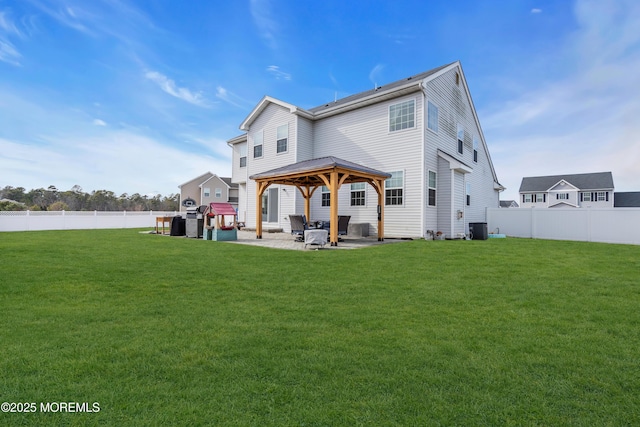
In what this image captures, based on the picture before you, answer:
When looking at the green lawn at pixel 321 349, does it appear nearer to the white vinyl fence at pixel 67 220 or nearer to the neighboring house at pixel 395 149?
the neighboring house at pixel 395 149

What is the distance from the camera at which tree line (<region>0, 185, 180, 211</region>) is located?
116 feet

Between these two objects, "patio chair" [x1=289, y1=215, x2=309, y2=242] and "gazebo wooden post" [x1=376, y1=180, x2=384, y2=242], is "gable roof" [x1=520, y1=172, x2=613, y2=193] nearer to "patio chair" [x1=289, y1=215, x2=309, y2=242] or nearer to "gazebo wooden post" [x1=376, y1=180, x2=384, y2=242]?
"gazebo wooden post" [x1=376, y1=180, x2=384, y2=242]

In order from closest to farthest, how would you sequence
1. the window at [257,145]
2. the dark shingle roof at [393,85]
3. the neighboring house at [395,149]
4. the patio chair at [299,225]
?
the patio chair at [299,225] < the neighboring house at [395,149] < the dark shingle roof at [393,85] < the window at [257,145]

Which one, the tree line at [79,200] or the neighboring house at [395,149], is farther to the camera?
the tree line at [79,200]

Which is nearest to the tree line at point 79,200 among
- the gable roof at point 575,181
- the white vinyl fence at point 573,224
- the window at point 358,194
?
the window at point 358,194

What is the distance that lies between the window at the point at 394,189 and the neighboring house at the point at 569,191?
37773mm

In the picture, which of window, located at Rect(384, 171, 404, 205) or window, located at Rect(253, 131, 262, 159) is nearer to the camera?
window, located at Rect(384, 171, 404, 205)

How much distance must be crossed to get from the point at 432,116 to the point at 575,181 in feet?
134

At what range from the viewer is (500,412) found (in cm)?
178

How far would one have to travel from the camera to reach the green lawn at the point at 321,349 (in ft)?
5.87

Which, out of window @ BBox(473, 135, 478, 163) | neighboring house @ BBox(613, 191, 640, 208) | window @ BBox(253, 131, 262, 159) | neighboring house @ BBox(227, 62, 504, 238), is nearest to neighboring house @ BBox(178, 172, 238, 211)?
window @ BBox(253, 131, 262, 159)

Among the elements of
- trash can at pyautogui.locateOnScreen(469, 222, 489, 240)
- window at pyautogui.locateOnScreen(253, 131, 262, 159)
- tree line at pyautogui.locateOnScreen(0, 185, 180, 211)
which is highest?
window at pyautogui.locateOnScreen(253, 131, 262, 159)

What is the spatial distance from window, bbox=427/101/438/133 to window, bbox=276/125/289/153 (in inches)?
279

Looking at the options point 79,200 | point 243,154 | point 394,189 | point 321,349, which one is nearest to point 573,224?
point 394,189
